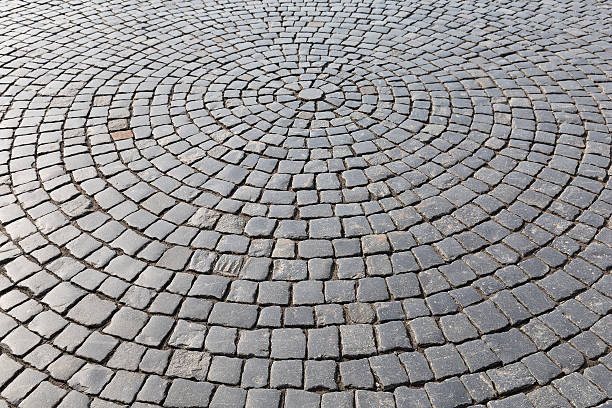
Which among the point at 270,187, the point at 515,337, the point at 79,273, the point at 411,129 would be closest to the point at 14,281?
the point at 79,273

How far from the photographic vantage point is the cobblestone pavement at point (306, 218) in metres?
3.20

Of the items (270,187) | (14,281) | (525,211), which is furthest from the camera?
(270,187)

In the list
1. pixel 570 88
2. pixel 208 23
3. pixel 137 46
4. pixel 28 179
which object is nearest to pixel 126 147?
pixel 28 179

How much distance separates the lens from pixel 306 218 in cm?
432

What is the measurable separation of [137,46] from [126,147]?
2.46m

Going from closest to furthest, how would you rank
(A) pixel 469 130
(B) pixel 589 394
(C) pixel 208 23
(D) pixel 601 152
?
(B) pixel 589 394
(D) pixel 601 152
(A) pixel 469 130
(C) pixel 208 23

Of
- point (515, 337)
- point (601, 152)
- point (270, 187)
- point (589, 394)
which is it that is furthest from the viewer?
point (601, 152)

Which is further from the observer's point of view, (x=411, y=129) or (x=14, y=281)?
(x=411, y=129)

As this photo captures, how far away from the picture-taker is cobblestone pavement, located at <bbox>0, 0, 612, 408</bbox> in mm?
3197

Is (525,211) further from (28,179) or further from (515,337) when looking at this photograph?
(28,179)

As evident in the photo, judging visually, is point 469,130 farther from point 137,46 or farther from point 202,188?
point 137,46

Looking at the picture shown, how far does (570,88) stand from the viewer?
19.7 ft

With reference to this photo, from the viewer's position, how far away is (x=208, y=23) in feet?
25.2

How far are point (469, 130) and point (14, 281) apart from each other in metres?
4.12
